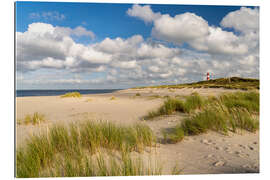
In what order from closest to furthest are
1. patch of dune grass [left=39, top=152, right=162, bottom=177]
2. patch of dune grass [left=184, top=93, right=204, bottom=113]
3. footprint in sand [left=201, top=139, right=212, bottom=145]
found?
patch of dune grass [left=39, top=152, right=162, bottom=177]
footprint in sand [left=201, top=139, right=212, bottom=145]
patch of dune grass [left=184, top=93, right=204, bottom=113]

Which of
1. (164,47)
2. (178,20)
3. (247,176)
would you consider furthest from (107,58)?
(247,176)

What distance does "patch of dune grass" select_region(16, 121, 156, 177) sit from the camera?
1988 mm

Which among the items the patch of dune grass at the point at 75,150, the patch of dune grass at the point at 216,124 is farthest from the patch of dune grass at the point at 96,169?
the patch of dune grass at the point at 216,124

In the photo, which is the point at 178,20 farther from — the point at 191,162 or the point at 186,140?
the point at 191,162

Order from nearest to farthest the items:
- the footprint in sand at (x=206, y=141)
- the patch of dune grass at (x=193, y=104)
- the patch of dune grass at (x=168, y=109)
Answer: the footprint in sand at (x=206, y=141) < the patch of dune grass at (x=193, y=104) < the patch of dune grass at (x=168, y=109)

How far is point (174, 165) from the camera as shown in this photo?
2.24 meters

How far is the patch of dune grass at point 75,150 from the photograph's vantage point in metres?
1.99

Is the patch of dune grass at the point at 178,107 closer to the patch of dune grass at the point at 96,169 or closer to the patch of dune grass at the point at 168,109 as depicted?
the patch of dune grass at the point at 168,109

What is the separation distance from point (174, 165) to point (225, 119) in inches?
73.6

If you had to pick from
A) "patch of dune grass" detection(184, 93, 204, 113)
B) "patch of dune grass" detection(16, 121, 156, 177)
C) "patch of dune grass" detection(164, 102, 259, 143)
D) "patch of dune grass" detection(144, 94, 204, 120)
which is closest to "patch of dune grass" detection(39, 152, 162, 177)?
"patch of dune grass" detection(16, 121, 156, 177)

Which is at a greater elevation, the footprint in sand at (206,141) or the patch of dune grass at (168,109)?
the patch of dune grass at (168,109)

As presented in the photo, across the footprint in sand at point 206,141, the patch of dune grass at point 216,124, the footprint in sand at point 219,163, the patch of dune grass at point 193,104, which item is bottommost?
the footprint in sand at point 219,163

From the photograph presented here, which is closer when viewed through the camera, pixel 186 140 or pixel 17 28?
pixel 17 28

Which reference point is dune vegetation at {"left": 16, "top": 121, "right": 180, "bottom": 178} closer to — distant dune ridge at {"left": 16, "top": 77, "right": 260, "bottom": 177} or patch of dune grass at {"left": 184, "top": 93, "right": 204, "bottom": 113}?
distant dune ridge at {"left": 16, "top": 77, "right": 260, "bottom": 177}
